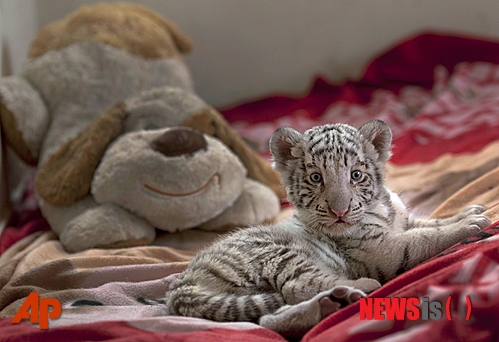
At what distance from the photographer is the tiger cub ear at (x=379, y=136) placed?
58.9 inches

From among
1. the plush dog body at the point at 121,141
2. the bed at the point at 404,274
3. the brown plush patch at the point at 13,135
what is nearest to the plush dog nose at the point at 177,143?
the plush dog body at the point at 121,141

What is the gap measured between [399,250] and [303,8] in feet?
8.73

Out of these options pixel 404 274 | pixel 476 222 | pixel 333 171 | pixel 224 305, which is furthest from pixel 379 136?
pixel 224 305

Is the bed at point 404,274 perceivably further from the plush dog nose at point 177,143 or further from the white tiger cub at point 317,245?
the plush dog nose at point 177,143

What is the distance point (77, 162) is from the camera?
209cm

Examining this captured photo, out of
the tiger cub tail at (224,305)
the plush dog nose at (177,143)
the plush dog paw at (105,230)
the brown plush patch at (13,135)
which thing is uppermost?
the tiger cub tail at (224,305)

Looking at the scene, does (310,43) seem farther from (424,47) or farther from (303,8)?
(424,47)

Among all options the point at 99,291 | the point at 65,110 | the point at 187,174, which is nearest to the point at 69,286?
the point at 99,291

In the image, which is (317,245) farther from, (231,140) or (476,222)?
(231,140)

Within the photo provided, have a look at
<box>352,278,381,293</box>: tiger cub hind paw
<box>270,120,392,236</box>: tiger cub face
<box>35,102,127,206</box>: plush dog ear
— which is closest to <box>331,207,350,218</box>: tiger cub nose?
<box>270,120,392,236</box>: tiger cub face

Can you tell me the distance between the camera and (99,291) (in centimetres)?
150

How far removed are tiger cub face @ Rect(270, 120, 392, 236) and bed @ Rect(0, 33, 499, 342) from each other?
23 centimetres

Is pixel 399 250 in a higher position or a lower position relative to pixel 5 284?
higher

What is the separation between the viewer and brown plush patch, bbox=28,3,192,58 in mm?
2609
